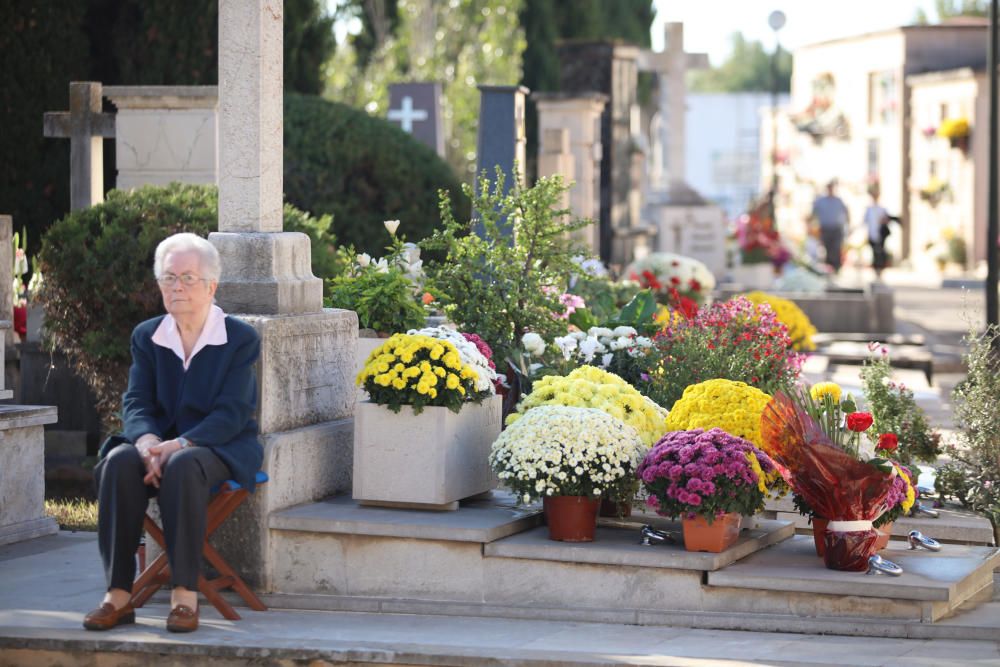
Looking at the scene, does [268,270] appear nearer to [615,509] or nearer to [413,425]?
[413,425]

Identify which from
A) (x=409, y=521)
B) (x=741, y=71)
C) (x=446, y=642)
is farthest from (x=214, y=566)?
(x=741, y=71)

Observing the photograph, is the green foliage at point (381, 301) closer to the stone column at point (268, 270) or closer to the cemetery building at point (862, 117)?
the stone column at point (268, 270)

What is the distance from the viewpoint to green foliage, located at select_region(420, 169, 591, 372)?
8.22 metres

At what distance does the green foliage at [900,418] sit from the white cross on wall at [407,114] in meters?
10.1

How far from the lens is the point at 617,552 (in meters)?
5.70

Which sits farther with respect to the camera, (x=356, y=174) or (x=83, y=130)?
(x=356, y=174)

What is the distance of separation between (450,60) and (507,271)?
16546 millimetres

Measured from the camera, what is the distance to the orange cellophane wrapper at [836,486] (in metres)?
5.71

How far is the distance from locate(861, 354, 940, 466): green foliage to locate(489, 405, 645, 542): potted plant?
2388mm

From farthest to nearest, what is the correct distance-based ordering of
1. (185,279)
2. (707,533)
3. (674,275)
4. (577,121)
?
(577,121), (674,275), (707,533), (185,279)

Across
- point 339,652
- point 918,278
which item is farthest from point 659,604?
point 918,278

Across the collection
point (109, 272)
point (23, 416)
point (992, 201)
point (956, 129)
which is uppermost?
point (956, 129)

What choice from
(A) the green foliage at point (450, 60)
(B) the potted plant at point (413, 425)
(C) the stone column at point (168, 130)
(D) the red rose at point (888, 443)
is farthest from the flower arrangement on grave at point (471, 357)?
(A) the green foliage at point (450, 60)

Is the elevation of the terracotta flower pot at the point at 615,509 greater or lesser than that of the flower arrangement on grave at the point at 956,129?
lesser
